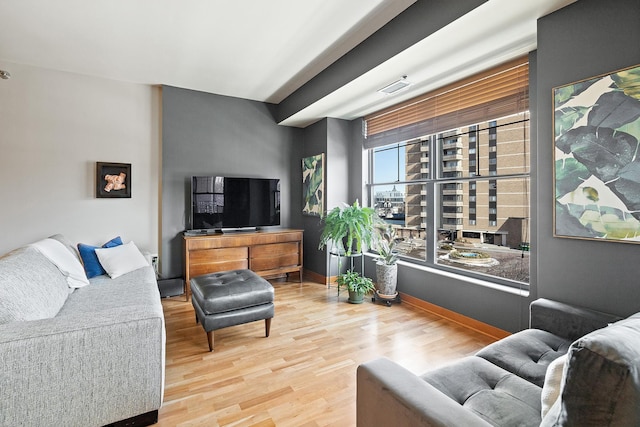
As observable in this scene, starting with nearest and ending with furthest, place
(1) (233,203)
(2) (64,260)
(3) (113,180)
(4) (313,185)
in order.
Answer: (2) (64,260) → (3) (113,180) → (1) (233,203) → (4) (313,185)

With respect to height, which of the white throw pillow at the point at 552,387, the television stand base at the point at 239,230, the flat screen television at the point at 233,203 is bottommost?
the white throw pillow at the point at 552,387

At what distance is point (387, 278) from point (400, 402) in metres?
2.58

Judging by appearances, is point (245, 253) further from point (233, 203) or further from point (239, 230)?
point (233, 203)

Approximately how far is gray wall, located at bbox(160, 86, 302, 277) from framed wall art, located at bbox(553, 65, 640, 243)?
11.8 ft

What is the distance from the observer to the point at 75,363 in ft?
4.63

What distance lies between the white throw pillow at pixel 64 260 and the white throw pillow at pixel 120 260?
0.27 m

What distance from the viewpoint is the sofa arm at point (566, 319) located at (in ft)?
5.54

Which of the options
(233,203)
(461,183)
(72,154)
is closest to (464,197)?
(461,183)

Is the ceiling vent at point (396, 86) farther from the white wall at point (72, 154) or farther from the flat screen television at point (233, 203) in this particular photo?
the white wall at point (72, 154)

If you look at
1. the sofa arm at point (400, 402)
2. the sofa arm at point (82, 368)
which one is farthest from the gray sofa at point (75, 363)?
the sofa arm at point (400, 402)

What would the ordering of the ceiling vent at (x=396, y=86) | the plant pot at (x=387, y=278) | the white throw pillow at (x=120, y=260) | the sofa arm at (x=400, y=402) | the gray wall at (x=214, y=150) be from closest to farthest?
the sofa arm at (x=400, y=402)
the ceiling vent at (x=396, y=86)
the white throw pillow at (x=120, y=260)
the plant pot at (x=387, y=278)
the gray wall at (x=214, y=150)

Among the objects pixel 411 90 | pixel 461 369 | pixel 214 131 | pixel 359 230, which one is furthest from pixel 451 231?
pixel 214 131

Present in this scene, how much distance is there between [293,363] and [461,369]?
4.19 ft

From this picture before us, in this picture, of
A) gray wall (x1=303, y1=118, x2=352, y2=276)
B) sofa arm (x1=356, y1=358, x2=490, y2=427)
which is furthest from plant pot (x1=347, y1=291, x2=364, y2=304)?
sofa arm (x1=356, y1=358, x2=490, y2=427)
